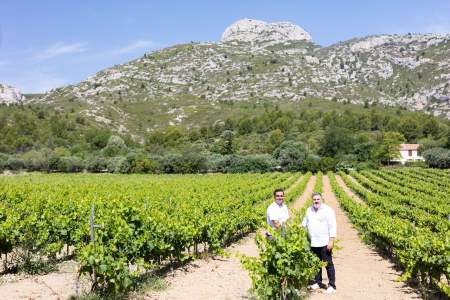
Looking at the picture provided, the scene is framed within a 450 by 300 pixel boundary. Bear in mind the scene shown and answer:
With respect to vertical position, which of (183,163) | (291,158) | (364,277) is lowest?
(364,277)

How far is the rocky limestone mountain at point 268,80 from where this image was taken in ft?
492

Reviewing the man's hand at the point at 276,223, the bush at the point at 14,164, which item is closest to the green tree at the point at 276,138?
the bush at the point at 14,164

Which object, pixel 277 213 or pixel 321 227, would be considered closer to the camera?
pixel 321 227

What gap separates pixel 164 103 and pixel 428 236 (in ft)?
475

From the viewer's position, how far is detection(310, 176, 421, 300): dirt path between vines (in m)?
8.85

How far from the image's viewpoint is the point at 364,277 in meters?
10.7

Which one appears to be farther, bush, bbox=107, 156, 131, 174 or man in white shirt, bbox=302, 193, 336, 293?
bush, bbox=107, 156, 131, 174

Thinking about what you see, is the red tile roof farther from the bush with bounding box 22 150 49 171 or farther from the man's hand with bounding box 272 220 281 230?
the man's hand with bounding box 272 220 281 230

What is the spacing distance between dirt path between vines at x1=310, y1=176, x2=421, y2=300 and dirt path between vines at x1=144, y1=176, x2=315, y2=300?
1.75 m

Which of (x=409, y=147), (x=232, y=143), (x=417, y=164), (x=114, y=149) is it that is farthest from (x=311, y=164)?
(x=114, y=149)

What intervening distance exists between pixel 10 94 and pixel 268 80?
10775cm

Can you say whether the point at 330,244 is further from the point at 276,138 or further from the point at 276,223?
the point at 276,138

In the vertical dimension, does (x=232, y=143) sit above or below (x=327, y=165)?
above

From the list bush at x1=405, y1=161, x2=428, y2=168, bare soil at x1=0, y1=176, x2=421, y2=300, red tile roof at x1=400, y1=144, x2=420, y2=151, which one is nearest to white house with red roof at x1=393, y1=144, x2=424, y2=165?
red tile roof at x1=400, y1=144, x2=420, y2=151
